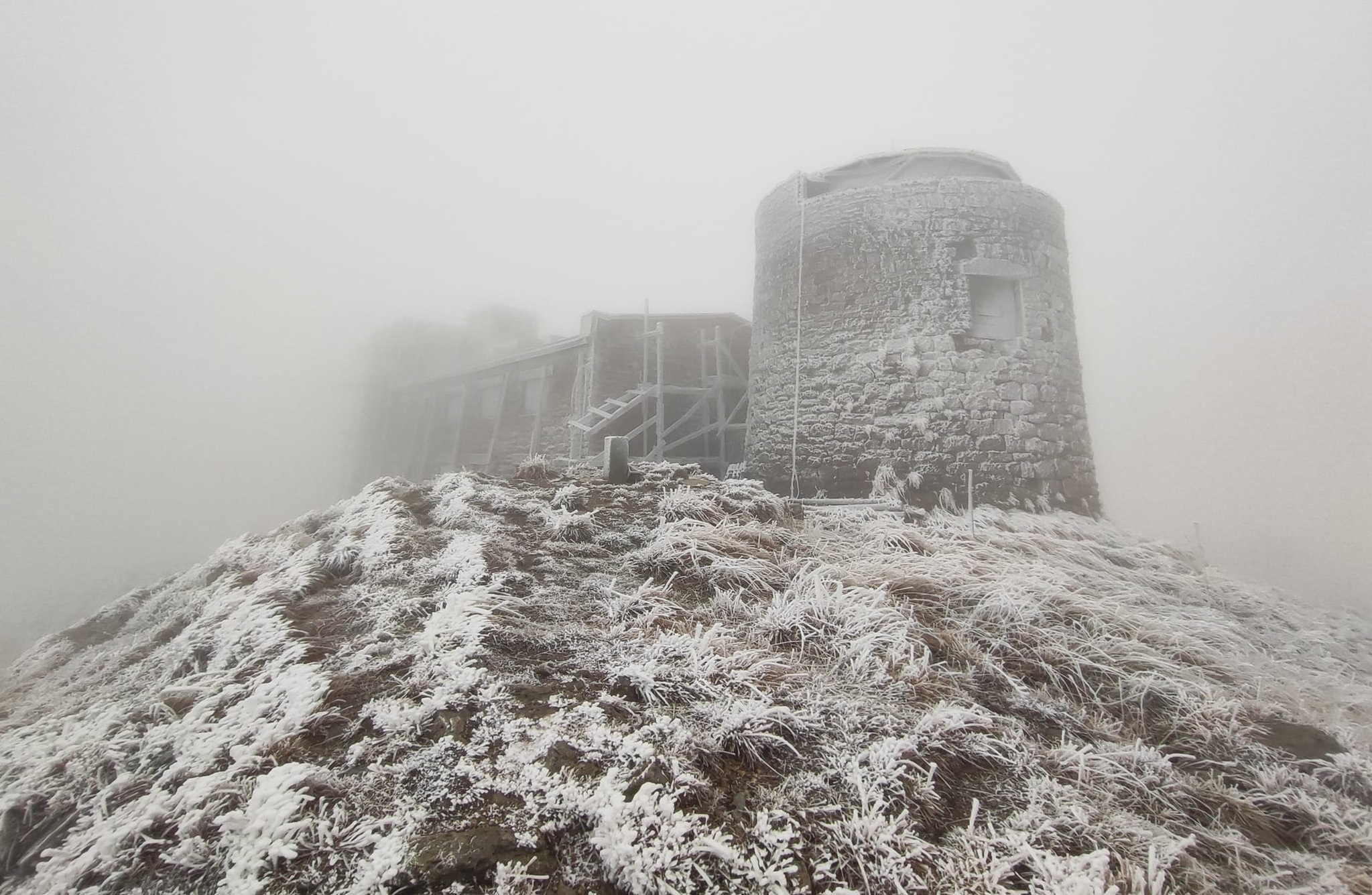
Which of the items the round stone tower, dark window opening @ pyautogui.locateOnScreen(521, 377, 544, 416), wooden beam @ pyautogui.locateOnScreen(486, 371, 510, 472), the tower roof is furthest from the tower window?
wooden beam @ pyautogui.locateOnScreen(486, 371, 510, 472)

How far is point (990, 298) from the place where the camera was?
25.0 ft

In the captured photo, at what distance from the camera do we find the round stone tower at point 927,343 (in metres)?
7.11

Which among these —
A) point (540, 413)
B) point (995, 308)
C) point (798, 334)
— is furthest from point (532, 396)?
point (995, 308)

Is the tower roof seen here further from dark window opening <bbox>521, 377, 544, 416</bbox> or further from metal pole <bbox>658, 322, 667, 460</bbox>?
dark window opening <bbox>521, 377, 544, 416</bbox>

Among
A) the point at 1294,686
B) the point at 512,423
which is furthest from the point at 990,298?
the point at 512,423

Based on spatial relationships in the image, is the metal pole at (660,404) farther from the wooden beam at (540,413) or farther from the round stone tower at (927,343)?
the round stone tower at (927,343)

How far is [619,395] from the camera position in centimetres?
1279

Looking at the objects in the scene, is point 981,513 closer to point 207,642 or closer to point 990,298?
point 990,298

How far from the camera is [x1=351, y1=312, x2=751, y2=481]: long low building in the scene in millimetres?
12227

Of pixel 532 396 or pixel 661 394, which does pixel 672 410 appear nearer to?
pixel 661 394

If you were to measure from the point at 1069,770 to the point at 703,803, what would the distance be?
1.48 metres

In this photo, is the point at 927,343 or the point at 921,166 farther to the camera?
the point at 921,166

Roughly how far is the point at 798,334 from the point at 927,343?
164 cm

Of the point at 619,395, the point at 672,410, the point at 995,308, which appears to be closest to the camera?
the point at 995,308
